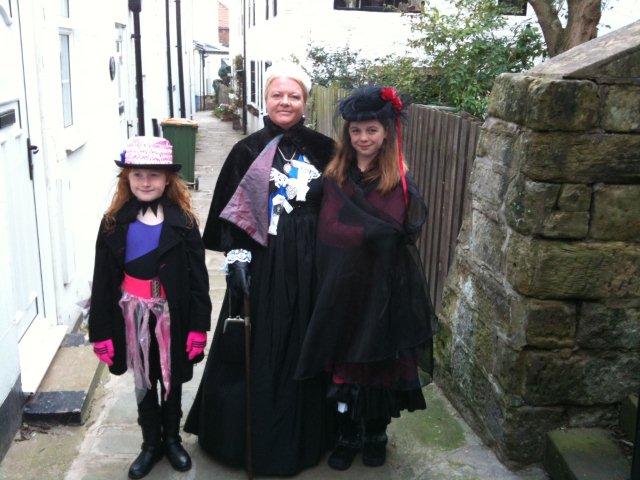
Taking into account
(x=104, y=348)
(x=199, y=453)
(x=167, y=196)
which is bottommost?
(x=199, y=453)

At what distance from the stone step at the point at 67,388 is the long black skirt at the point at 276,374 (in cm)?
92

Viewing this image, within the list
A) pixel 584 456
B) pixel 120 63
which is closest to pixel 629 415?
pixel 584 456

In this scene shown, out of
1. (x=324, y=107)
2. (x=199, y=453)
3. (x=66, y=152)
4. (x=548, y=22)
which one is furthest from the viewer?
(x=324, y=107)

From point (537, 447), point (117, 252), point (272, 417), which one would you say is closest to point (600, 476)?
point (537, 447)

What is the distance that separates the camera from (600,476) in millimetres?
2898

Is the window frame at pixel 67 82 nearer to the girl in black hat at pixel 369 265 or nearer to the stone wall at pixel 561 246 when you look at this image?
the girl in black hat at pixel 369 265

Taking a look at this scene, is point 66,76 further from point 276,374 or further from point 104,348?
point 276,374

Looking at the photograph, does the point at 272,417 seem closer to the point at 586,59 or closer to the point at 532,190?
the point at 532,190

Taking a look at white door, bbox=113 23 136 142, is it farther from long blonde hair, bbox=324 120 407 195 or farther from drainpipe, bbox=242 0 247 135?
drainpipe, bbox=242 0 247 135

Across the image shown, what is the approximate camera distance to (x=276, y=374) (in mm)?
3143

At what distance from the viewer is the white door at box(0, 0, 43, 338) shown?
3725 mm

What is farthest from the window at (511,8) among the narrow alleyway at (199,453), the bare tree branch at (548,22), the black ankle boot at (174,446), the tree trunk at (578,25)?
the black ankle boot at (174,446)

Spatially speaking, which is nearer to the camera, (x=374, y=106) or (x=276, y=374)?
(x=374, y=106)

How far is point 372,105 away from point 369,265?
0.66 m
